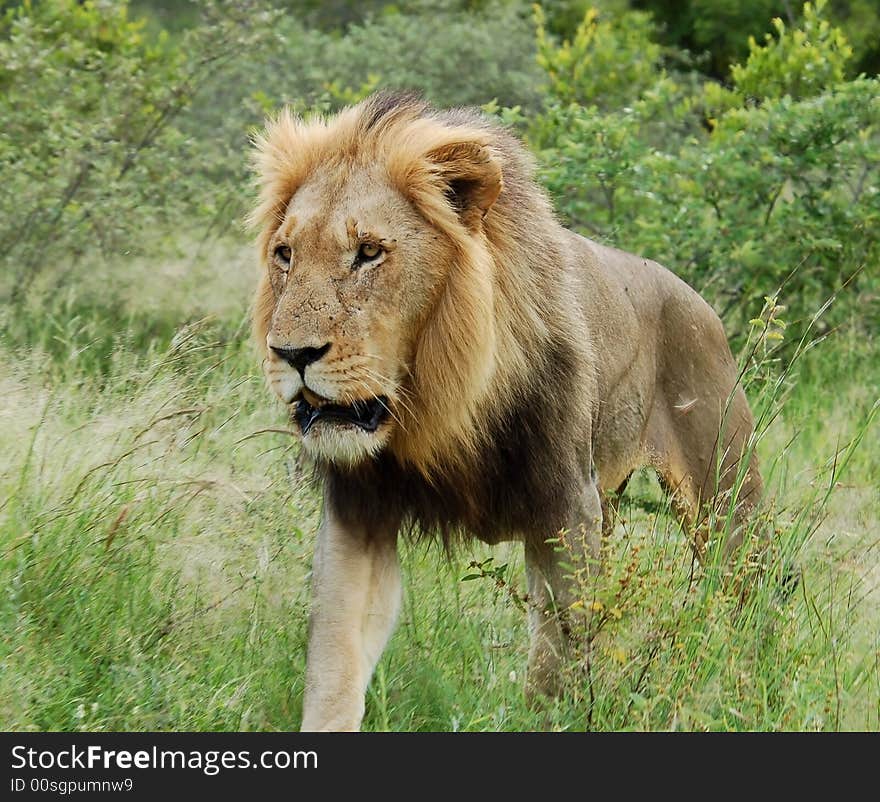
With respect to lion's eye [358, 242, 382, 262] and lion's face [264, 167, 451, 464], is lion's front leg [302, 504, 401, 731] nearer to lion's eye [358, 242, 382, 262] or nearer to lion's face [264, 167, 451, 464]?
lion's face [264, 167, 451, 464]

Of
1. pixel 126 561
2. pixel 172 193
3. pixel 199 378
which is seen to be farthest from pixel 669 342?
pixel 172 193

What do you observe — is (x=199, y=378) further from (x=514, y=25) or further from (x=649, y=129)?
(x=514, y=25)

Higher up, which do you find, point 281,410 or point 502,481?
point 502,481

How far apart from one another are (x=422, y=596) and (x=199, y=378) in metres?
1.17

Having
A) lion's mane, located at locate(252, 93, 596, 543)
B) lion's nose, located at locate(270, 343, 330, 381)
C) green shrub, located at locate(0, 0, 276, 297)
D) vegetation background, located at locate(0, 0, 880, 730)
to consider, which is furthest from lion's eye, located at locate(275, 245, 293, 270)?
green shrub, located at locate(0, 0, 276, 297)

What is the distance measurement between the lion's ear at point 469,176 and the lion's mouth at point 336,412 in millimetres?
536

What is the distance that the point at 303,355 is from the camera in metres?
3.43

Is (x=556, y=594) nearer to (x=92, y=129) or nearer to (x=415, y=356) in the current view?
(x=415, y=356)

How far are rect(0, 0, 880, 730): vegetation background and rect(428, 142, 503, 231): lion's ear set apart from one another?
0.78 meters

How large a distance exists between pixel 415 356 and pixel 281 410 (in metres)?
1.26

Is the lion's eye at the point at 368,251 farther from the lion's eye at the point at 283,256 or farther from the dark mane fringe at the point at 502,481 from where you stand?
the dark mane fringe at the point at 502,481

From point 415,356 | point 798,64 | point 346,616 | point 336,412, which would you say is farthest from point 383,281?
point 798,64

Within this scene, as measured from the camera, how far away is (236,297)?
26.7 ft

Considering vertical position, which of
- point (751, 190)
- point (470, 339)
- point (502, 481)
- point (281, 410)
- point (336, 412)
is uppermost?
point (470, 339)
